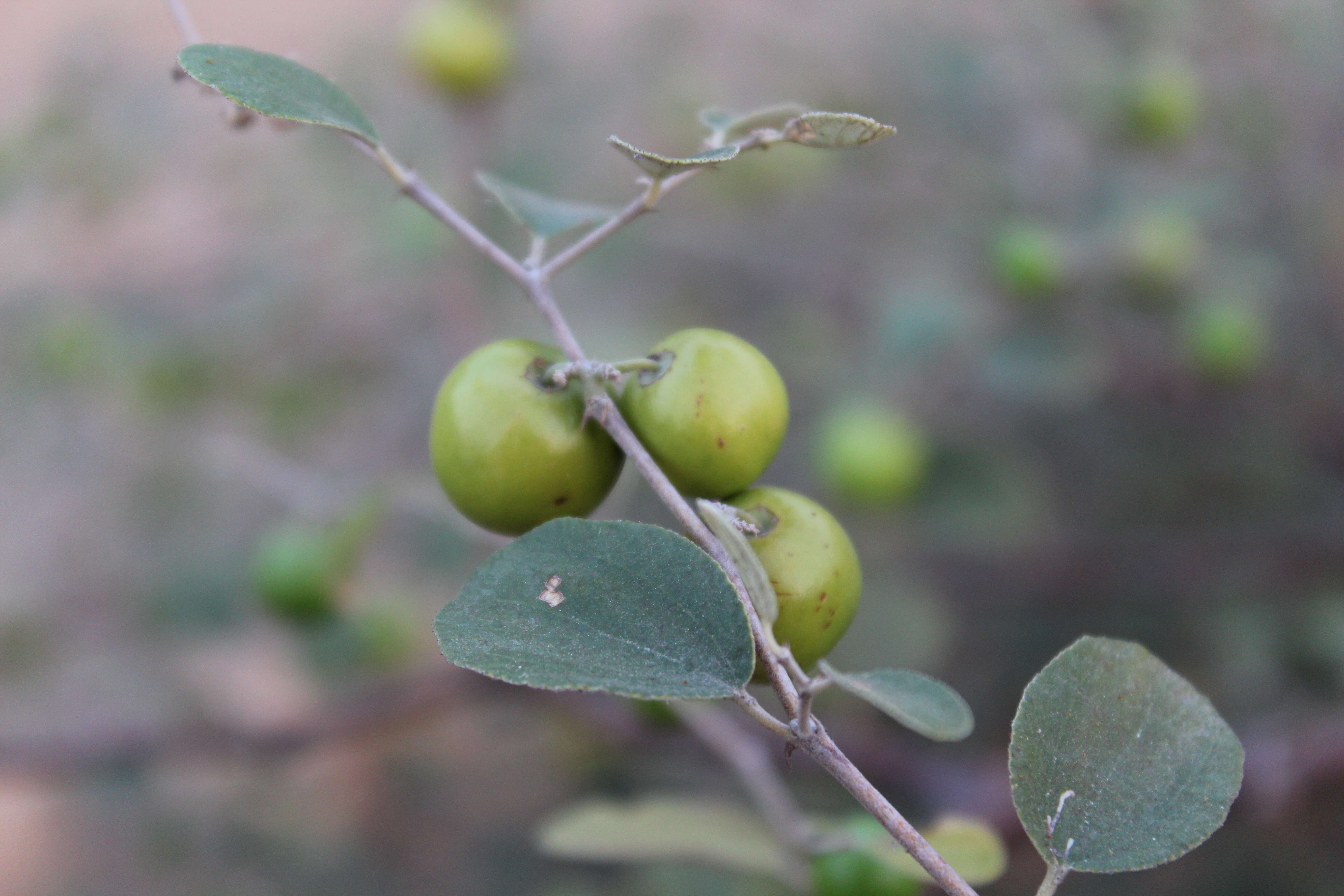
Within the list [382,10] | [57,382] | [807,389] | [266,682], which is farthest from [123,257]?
[807,389]

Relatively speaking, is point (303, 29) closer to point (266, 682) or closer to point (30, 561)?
point (30, 561)

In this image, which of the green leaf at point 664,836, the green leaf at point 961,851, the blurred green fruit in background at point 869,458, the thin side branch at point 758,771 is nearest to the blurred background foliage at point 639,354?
the blurred green fruit in background at point 869,458

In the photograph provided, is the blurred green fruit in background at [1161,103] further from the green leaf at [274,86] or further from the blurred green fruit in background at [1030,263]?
the green leaf at [274,86]

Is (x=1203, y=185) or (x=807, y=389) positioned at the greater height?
(x=1203, y=185)

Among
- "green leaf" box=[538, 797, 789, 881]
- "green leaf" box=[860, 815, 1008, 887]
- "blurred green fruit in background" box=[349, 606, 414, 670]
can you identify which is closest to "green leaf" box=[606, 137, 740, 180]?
"green leaf" box=[860, 815, 1008, 887]

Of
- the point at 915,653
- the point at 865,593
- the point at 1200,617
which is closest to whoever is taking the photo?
the point at 915,653

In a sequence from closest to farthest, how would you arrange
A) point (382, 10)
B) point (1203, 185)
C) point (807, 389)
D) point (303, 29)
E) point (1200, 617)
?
point (1200, 617), point (1203, 185), point (807, 389), point (382, 10), point (303, 29)
